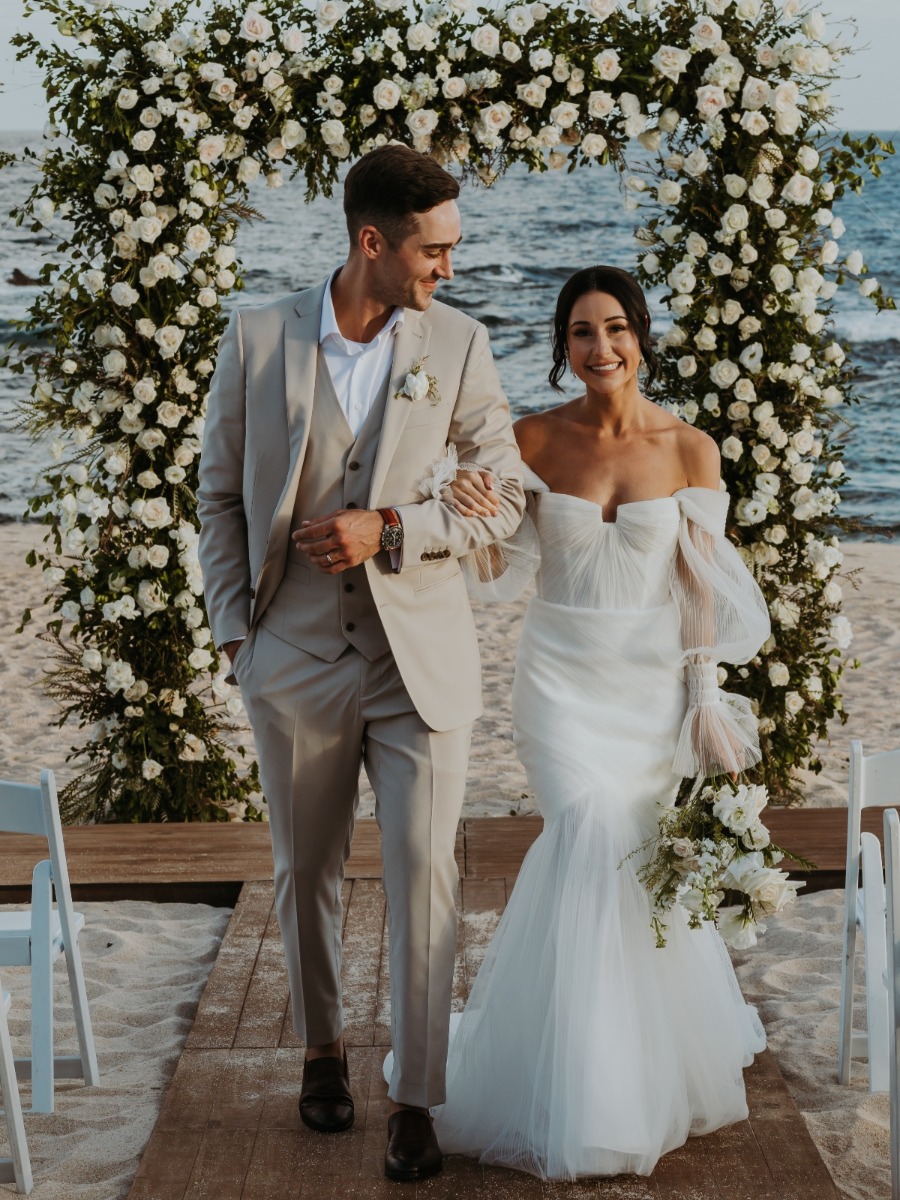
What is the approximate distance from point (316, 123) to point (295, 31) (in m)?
0.32

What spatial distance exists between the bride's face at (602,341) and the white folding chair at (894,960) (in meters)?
1.16

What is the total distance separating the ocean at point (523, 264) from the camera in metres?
21.8

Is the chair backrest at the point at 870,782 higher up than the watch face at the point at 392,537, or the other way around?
the watch face at the point at 392,537

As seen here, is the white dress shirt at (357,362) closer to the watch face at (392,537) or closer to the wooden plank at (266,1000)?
the watch face at (392,537)

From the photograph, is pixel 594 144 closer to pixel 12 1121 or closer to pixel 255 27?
pixel 255 27

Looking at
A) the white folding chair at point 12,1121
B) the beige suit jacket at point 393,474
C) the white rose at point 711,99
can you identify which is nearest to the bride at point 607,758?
the beige suit jacket at point 393,474

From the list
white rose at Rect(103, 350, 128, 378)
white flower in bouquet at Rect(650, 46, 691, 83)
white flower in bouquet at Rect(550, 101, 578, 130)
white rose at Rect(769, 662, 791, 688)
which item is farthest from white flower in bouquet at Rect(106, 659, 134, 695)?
white flower in bouquet at Rect(650, 46, 691, 83)

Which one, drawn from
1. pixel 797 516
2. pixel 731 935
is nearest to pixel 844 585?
pixel 797 516

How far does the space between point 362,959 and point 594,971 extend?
4.35 feet

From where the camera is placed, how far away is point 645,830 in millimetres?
3230

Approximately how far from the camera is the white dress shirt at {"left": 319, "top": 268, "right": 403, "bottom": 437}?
9.84 feet

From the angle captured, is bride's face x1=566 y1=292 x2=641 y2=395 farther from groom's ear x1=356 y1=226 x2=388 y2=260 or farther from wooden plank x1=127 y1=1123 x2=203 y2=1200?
wooden plank x1=127 y1=1123 x2=203 y2=1200

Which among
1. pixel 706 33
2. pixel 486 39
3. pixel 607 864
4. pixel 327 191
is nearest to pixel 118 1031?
pixel 607 864

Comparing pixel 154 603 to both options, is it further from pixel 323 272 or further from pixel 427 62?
pixel 323 272
